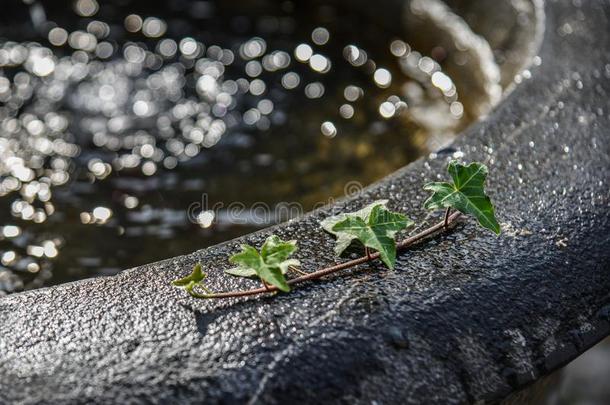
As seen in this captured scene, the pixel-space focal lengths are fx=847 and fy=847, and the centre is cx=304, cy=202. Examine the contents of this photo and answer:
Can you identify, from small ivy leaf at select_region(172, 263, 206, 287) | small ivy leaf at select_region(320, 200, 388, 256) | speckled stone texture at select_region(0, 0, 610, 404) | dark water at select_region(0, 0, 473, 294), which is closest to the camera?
speckled stone texture at select_region(0, 0, 610, 404)

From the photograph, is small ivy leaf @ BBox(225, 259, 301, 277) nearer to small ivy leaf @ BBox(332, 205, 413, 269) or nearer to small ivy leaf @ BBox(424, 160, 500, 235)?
small ivy leaf @ BBox(332, 205, 413, 269)

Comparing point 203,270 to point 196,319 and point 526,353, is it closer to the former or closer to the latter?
point 196,319

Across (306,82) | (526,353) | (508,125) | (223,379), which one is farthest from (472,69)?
(223,379)

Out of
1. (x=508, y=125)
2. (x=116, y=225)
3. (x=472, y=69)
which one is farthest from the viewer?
(x=472, y=69)

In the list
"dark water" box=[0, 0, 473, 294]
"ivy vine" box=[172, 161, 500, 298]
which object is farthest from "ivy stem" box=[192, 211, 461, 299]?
"dark water" box=[0, 0, 473, 294]

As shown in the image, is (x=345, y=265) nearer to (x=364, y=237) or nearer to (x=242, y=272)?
(x=364, y=237)

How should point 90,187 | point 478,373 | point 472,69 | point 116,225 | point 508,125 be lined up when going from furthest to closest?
point 472,69, point 90,187, point 116,225, point 508,125, point 478,373
